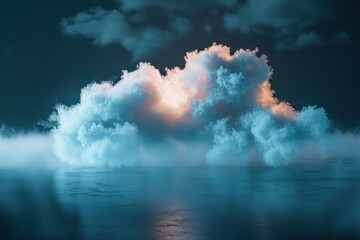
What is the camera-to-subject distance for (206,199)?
4953 cm

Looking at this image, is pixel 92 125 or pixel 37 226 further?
pixel 92 125

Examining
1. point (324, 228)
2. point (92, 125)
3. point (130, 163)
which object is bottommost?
point (324, 228)

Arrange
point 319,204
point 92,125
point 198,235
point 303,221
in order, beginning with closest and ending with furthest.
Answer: point 198,235
point 303,221
point 319,204
point 92,125

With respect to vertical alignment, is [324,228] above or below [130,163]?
below

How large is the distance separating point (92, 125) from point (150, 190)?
144 feet

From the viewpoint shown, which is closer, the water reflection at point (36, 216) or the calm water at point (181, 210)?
the calm water at point (181, 210)

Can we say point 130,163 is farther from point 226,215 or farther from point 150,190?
point 226,215

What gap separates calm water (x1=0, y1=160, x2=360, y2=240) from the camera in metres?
33.6

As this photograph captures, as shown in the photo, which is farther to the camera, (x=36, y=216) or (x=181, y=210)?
(x=181, y=210)

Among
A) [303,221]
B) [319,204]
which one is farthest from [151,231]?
[319,204]

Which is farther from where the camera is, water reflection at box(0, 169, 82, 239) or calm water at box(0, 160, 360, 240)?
water reflection at box(0, 169, 82, 239)

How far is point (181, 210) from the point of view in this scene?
42.2 m

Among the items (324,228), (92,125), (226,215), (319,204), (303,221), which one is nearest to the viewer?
(324,228)

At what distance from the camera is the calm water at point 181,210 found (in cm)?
3359
